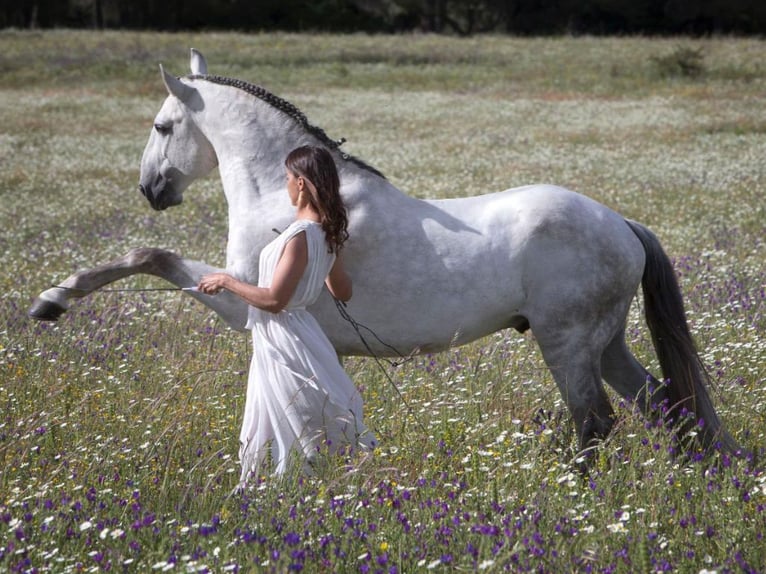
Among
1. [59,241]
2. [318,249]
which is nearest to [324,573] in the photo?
[318,249]

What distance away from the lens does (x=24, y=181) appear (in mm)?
21766

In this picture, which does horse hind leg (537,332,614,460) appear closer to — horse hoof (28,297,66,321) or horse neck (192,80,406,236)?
horse neck (192,80,406,236)

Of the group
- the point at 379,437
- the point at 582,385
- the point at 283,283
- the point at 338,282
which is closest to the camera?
the point at 283,283

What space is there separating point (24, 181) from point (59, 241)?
8.20 meters

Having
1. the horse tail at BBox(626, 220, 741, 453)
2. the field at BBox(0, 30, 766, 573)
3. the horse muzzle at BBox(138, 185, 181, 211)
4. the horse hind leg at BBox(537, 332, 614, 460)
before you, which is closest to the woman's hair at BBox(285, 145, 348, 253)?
the field at BBox(0, 30, 766, 573)

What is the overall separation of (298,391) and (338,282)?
0.64 m

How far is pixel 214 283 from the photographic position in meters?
5.53

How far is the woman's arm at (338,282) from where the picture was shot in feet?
18.5

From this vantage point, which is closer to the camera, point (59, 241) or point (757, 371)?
point (757, 371)

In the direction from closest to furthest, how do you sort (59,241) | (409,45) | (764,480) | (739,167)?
(764,480) → (59,241) → (739,167) → (409,45)

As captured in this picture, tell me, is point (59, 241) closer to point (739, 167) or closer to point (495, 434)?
point (495, 434)

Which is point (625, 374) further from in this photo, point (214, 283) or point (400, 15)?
point (400, 15)

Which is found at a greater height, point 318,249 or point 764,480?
point 318,249

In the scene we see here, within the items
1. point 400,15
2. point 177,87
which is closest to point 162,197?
point 177,87
